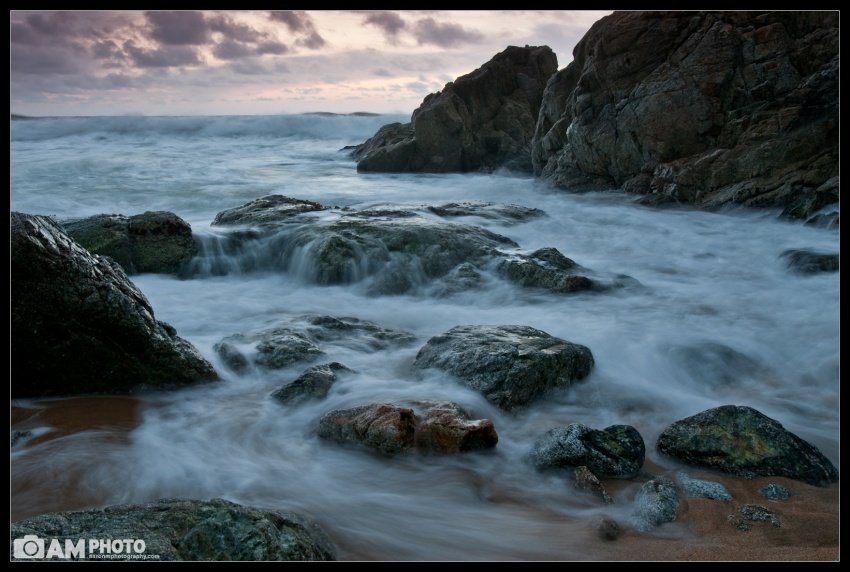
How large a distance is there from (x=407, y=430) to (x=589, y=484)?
1.19 meters

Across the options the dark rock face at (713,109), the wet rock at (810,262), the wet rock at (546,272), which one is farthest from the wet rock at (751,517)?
the dark rock face at (713,109)

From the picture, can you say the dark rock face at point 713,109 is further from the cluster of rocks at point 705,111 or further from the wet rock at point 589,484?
the wet rock at point 589,484

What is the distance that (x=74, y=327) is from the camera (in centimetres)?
462

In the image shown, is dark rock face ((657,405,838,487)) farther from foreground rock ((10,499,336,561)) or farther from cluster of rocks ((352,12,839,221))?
cluster of rocks ((352,12,839,221))

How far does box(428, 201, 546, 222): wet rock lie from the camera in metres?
12.1

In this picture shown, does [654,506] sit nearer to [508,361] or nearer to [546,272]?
[508,361]

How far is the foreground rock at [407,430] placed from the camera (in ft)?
13.4

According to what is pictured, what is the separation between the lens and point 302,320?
686cm

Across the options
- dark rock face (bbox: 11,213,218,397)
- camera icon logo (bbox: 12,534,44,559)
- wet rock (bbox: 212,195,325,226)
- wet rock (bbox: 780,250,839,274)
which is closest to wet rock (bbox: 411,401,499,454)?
dark rock face (bbox: 11,213,218,397)

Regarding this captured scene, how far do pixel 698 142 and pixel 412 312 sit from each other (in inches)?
370

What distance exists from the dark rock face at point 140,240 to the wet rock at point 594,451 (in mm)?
6663

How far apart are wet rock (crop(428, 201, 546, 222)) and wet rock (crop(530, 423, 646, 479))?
8.16m

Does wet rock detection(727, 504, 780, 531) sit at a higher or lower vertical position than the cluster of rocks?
lower
